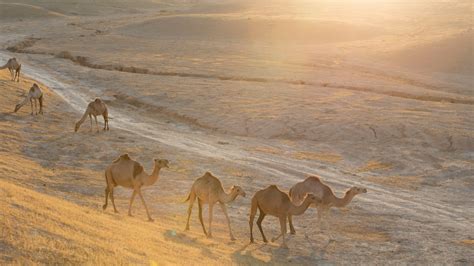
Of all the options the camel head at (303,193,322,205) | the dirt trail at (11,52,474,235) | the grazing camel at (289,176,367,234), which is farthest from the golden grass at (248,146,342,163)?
the camel head at (303,193,322,205)

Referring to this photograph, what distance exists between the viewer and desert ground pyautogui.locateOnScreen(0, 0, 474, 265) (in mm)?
15367

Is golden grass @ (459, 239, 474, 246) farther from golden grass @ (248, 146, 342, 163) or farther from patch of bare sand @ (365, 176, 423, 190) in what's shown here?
golden grass @ (248, 146, 342, 163)

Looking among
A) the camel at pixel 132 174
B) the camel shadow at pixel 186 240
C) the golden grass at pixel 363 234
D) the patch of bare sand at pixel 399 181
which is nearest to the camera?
the camel shadow at pixel 186 240

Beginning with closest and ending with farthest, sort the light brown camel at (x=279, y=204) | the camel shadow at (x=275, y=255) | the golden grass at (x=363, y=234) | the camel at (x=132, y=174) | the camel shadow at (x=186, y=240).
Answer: the camel shadow at (x=186, y=240)
the camel shadow at (x=275, y=255)
the light brown camel at (x=279, y=204)
the camel at (x=132, y=174)
the golden grass at (x=363, y=234)

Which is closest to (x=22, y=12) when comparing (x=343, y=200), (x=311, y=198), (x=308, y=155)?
(x=308, y=155)

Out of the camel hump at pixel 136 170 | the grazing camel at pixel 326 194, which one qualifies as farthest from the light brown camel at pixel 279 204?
the camel hump at pixel 136 170

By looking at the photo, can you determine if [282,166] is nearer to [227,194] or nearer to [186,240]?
[227,194]

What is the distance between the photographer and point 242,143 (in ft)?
104

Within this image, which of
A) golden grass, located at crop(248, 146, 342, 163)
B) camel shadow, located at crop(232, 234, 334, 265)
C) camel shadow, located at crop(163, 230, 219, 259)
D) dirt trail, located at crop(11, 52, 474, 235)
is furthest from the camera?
golden grass, located at crop(248, 146, 342, 163)

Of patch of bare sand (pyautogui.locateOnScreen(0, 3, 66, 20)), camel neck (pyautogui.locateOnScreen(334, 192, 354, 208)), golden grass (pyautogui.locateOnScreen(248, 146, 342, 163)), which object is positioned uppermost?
patch of bare sand (pyautogui.locateOnScreen(0, 3, 66, 20))

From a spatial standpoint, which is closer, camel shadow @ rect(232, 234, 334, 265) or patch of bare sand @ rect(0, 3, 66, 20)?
camel shadow @ rect(232, 234, 334, 265)

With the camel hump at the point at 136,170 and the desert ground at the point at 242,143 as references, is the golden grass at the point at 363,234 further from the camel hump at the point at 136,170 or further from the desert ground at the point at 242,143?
the camel hump at the point at 136,170

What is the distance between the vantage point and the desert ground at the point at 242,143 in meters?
15.4

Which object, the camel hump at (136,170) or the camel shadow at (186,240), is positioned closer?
the camel shadow at (186,240)
